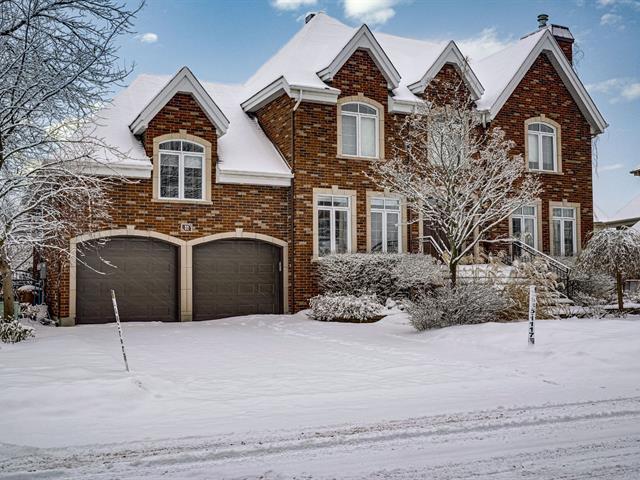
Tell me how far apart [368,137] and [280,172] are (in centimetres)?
329

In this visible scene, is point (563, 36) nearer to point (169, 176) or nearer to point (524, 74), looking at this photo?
point (524, 74)

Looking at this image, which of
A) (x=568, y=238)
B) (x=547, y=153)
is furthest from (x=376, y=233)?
(x=568, y=238)

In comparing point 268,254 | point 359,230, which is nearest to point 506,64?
point 359,230

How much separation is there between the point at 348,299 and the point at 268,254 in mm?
3326

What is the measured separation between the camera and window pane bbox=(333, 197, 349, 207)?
67.4 ft

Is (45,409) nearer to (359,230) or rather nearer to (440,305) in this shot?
(440,305)

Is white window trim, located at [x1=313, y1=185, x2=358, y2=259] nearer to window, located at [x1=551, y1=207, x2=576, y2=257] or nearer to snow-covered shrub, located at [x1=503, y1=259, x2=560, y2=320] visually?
snow-covered shrub, located at [x1=503, y1=259, x2=560, y2=320]

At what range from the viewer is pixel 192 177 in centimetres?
1894

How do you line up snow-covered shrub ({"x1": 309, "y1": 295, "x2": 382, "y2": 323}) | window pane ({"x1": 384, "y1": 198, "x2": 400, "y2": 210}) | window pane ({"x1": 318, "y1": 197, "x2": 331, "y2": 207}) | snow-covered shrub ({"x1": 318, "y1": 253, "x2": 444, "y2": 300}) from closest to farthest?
snow-covered shrub ({"x1": 309, "y1": 295, "x2": 382, "y2": 323}) < snow-covered shrub ({"x1": 318, "y1": 253, "x2": 444, "y2": 300}) < window pane ({"x1": 318, "y1": 197, "x2": 331, "y2": 207}) < window pane ({"x1": 384, "y1": 198, "x2": 400, "y2": 210})

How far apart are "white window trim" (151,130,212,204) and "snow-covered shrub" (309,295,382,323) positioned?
4430 millimetres

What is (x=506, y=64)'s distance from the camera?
24.2 metres

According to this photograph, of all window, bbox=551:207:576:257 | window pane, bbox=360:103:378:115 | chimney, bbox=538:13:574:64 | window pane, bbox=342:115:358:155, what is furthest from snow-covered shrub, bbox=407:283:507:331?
chimney, bbox=538:13:574:64

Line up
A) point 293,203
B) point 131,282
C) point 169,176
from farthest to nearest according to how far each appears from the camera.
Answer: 1. point 293,203
2. point 169,176
3. point 131,282

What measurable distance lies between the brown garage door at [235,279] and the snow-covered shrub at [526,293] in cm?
728
